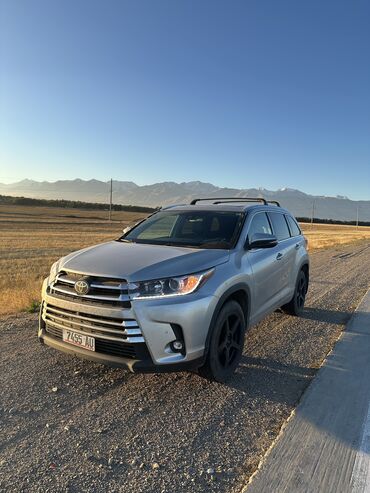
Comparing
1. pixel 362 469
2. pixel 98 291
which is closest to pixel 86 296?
pixel 98 291

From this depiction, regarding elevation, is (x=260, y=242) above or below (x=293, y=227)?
below

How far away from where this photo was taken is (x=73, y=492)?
8.49 ft

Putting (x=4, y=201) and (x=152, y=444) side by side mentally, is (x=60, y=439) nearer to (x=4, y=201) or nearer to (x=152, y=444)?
(x=152, y=444)

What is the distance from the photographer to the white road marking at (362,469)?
2705mm

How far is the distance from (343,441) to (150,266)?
2.09 metres

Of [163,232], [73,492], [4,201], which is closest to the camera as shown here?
[73,492]

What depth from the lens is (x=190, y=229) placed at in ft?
17.3

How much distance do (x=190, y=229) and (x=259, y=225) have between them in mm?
917

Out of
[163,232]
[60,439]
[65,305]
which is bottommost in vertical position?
[60,439]

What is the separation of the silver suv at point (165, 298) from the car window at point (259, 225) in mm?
39

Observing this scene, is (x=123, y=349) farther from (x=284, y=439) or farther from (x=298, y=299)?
(x=298, y=299)

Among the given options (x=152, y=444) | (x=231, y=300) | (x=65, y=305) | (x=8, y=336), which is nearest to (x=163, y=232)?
(x=231, y=300)

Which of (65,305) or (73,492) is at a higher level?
(65,305)

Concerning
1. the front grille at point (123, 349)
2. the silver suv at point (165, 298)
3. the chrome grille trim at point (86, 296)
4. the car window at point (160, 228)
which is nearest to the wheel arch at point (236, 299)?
the silver suv at point (165, 298)
